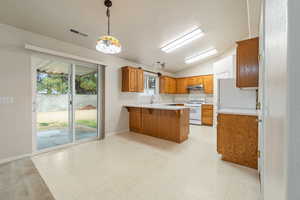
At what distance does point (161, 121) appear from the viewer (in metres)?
3.79

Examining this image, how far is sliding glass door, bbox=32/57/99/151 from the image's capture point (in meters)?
2.85

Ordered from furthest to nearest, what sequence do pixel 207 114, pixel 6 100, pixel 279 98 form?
pixel 207 114 < pixel 6 100 < pixel 279 98

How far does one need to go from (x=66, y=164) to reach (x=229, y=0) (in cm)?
427

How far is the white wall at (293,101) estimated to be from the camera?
30cm

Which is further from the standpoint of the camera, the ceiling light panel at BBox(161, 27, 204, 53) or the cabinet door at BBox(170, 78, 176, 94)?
the cabinet door at BBox(170, 78, 176, 94)

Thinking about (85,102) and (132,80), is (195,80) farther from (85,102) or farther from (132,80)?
(85,102)

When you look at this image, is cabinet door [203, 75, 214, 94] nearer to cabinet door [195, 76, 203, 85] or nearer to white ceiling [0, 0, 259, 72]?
cabinet door [195, 76, 203, 85]

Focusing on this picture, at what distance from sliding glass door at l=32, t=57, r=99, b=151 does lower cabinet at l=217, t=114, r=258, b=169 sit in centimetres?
332

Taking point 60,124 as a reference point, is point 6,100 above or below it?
above

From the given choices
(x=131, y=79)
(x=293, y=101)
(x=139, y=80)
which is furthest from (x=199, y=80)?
(x=293, y=101)

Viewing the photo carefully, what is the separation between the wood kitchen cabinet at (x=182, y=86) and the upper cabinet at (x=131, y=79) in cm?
280

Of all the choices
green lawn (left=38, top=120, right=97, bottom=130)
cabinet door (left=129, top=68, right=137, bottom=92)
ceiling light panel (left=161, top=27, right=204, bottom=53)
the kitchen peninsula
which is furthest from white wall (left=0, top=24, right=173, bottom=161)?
ceiling light panel (left=161, top=27, right=204, bottom=53)

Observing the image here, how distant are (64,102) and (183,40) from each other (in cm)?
363

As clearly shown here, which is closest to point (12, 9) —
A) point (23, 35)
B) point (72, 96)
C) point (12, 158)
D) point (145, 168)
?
point (23, 35)
